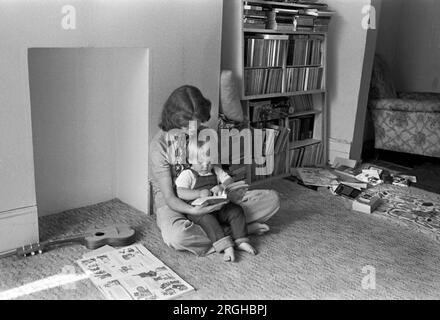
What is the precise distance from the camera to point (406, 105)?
3.47 metres

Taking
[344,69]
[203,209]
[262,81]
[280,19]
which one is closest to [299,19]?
[280,19]

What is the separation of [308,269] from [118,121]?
1.32m

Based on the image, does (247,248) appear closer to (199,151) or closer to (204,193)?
(204,193)

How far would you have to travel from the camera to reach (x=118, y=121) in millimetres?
2506

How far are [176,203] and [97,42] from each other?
2.71ft

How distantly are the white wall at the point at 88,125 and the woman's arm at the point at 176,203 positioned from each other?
12.4 inches

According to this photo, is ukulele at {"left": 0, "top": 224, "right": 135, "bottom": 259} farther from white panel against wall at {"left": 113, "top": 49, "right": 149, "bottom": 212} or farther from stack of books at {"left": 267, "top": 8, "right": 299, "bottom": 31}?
stack of books at {"left": 267, "top": 8, "right": 299, "bottom": 31}

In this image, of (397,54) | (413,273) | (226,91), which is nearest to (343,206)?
(413,273)

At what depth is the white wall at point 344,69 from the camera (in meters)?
3.30

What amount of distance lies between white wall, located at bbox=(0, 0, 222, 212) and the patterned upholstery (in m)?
1.75

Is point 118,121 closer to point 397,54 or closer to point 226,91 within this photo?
point 226,91

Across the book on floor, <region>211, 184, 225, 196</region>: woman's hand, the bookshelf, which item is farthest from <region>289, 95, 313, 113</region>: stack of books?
<region>211, 184, 225, 196</region>: woman's hand

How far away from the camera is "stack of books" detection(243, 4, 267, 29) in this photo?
8.73 feet

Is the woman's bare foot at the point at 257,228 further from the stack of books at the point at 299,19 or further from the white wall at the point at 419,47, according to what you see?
the white wall at the point at 419,47
